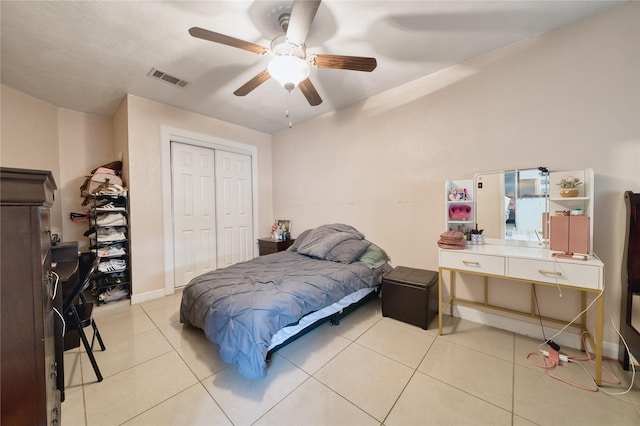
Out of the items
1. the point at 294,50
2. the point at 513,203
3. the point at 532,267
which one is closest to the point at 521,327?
the point at 532,267

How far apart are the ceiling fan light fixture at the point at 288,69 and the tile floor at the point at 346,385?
2.06 meters

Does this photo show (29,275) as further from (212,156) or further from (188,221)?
(212,156)

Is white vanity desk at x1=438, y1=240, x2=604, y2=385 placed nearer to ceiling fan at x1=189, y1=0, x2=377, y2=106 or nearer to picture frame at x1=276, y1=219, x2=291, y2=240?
ceiling fan at x1=189, y1=0, x2=377, y2=106

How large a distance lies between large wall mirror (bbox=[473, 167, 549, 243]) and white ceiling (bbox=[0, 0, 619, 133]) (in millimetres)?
1193

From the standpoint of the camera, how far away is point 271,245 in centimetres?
376

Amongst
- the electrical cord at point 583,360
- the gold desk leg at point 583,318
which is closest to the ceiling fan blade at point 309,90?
the electrical cord at point 583,360

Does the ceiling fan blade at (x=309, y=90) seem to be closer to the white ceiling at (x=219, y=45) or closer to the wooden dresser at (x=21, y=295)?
the white ceiling at (x=219, y=45)

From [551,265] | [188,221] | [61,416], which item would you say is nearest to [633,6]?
[551,265]

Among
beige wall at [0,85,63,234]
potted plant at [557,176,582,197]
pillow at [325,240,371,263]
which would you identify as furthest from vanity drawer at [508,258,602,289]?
beige wall at [0,85,63,234]

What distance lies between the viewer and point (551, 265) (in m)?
1.61

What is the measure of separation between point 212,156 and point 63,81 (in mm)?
1645

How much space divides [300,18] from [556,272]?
2376 mm

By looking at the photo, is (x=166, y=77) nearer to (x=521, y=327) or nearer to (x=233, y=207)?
(x=233, y=207)

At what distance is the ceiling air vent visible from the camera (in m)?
2.34
